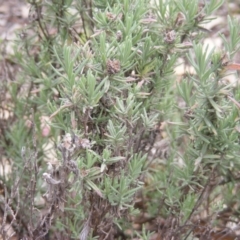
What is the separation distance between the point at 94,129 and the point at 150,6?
0.42 m

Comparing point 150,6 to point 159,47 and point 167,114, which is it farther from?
point 167,114

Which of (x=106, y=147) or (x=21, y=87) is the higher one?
(x=106, y=147)

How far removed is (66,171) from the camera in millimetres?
1456

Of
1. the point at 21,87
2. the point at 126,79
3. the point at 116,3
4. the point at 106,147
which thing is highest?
the point at 116,3

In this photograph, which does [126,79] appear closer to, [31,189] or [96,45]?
[96,45]

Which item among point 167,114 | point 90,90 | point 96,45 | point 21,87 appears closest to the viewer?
point 90,90

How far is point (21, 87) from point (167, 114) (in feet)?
2.29

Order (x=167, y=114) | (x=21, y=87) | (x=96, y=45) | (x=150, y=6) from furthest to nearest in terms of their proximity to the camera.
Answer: (x=21, y=87) → (x=167, y=114) → (x=150, y=6) → (x=96, y=45)

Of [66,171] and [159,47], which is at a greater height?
[159,47]

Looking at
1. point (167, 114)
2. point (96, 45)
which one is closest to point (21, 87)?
point (167, 114)

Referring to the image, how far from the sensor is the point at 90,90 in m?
1.44

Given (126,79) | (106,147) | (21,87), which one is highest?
(126,79)

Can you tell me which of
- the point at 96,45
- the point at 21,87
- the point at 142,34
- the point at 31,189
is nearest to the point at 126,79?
the point at 96,45

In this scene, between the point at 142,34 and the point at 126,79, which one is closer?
the point at 126,79
